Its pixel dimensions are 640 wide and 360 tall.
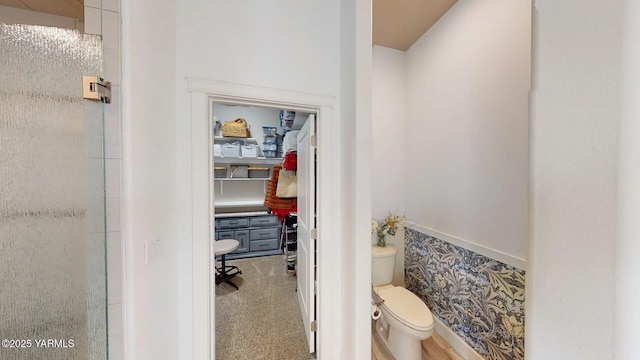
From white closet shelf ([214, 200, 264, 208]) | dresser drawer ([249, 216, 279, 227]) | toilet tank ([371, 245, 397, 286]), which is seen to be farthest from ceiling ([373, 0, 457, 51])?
white closet shelf ([214, 200, 264, 208])

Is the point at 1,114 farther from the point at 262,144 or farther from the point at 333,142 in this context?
the point at 262,144

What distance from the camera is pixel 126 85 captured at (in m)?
0.91

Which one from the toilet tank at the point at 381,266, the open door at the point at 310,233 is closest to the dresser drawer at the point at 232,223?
the open door at the point at 310,233

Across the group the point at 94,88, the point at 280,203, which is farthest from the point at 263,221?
the point at 94,88

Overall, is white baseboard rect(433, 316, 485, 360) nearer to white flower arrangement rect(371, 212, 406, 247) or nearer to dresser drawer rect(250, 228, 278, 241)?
white flower arrangement rect(371, 212, 406, 247)

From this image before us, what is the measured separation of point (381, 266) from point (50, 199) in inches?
82.4

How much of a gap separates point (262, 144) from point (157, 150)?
123 inches

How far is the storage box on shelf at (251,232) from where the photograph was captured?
3.58 meters

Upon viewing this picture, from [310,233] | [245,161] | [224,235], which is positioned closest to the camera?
[310,233]

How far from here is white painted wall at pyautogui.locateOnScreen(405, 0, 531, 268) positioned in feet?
4.78

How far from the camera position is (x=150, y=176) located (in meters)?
1.05

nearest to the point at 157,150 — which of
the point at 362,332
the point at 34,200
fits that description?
the point at 34,200

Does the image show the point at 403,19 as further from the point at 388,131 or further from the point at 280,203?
the point at 280,203

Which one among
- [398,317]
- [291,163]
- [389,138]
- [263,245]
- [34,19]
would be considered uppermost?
[34,19]
